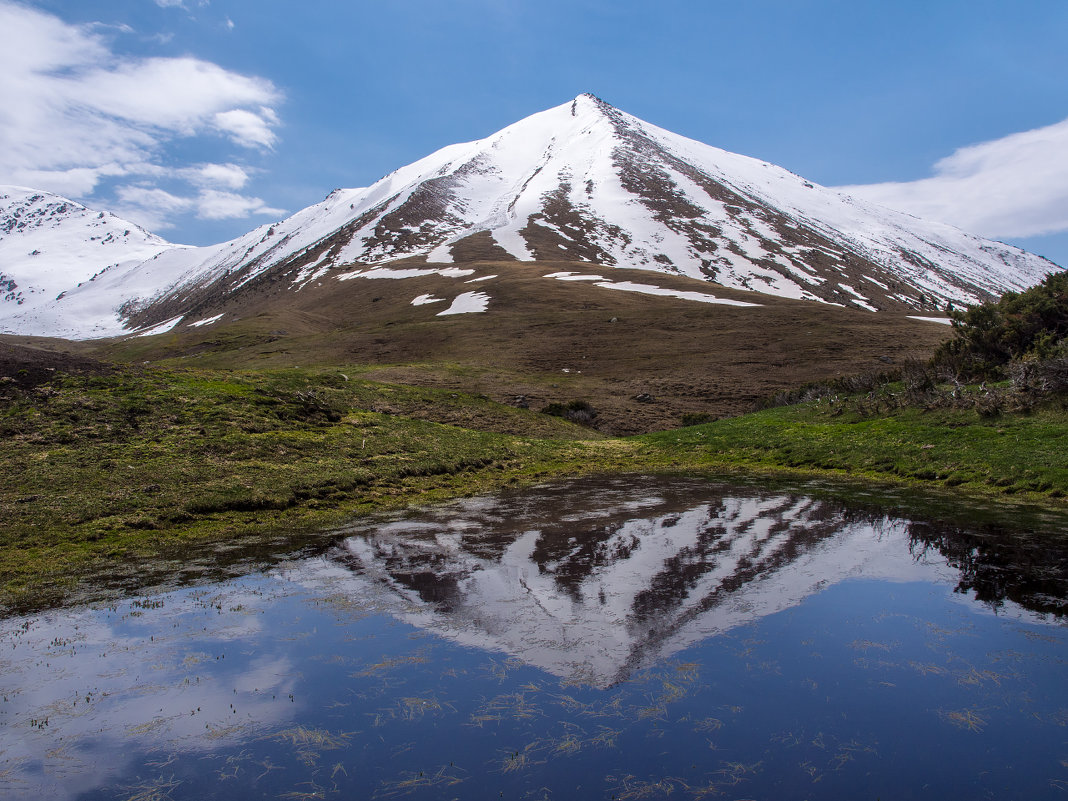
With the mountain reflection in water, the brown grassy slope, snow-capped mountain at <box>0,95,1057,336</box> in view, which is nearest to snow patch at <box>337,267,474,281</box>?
the brown grassy slope

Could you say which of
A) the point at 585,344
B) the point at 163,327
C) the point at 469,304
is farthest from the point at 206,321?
the point at 585,344

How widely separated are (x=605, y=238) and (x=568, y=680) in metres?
123

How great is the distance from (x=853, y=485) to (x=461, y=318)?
50774mm

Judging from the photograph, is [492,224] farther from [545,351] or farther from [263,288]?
[545,351]

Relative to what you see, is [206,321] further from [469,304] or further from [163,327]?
[469,304]

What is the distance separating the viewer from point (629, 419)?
119 ft

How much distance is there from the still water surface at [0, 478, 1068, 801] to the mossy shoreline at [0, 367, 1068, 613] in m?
3.50

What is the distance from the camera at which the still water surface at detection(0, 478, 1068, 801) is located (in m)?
5.33

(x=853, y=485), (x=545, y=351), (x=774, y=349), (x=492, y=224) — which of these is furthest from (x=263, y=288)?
(x=853, y=485)

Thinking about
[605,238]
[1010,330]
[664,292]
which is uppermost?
[605,238]

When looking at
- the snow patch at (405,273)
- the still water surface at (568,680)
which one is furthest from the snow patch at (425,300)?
the still water surface at (568,680)

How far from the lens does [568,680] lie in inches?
269

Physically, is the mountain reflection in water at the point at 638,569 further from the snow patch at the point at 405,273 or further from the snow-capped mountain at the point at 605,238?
the snow-capped mountain at the point at 605,238

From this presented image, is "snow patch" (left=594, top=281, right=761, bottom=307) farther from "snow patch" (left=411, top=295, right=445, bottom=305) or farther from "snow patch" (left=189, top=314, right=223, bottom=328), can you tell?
"snow patch" (left=189, top=314, right=223, bottom=328)
